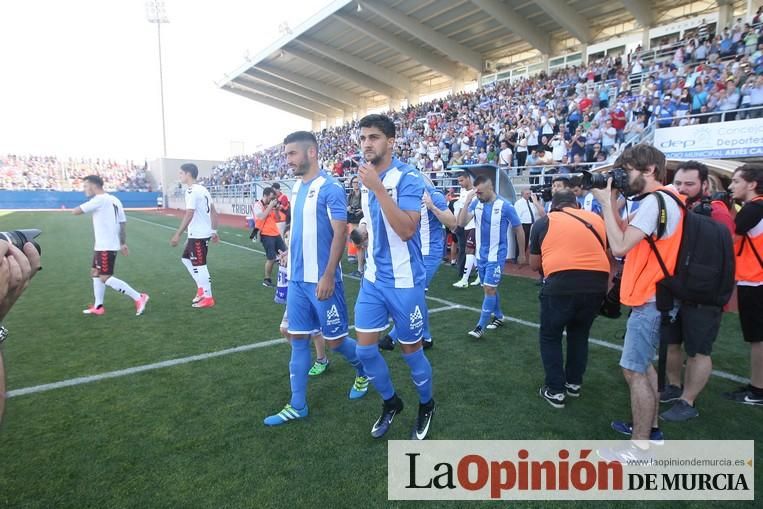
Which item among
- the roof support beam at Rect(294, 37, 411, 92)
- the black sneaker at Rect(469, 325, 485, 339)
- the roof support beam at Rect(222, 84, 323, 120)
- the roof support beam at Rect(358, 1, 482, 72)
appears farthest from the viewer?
the roof support beam at Rect(222, 84, 323, 120)

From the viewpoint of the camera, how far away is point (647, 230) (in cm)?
281

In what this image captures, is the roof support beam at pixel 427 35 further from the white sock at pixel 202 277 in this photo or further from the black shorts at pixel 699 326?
the black shorts at pixel 699 326

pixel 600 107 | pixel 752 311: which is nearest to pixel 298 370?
pixel 752 311

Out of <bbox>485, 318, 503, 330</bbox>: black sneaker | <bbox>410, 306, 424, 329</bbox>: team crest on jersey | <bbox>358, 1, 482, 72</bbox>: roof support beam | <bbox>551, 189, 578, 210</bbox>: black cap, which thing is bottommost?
<bbox>485, 318, 503, 330</bbox>: black sneaker

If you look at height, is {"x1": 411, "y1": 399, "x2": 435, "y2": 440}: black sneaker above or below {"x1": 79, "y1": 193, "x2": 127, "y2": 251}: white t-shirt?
below

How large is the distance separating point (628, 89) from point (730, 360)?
12578 millimetres

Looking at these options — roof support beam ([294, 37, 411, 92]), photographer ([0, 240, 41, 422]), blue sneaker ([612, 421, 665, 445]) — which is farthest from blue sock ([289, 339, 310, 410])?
roof support beam ([294, 37, 411, 92])

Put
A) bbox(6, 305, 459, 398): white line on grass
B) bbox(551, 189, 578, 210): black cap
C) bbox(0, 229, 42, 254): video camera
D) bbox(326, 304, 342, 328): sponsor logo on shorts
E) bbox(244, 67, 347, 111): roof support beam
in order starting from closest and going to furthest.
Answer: bbox(0, 229, 42, 254): video camera → bbox(326, 304, 342, 328): sponsor logo on shorts → bbox(551, 189, 578, 210): black cap → bbox(6, 305, 459, 398): white line on grass → bbox(244, 67, 347, 111): roof support beam

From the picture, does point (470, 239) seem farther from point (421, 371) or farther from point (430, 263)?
point (421, 371)

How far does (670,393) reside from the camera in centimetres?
412

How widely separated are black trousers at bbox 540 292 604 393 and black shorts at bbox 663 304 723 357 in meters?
0.59

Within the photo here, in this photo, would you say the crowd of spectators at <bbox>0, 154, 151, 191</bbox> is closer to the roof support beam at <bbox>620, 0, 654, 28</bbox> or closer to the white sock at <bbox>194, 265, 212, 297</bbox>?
the white sock at <bbox>194, 265, 212, 297</bbox>

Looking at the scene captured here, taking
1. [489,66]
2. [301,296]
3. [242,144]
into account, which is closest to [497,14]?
[489,66]

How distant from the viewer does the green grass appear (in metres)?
2.78
